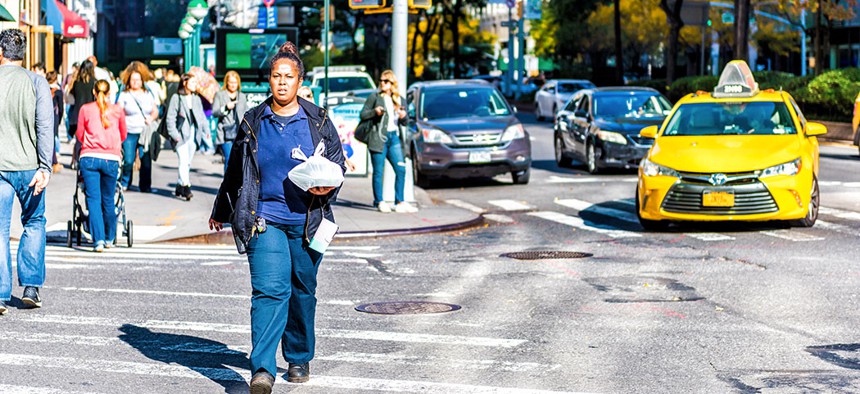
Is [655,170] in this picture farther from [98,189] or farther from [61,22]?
[61,22]

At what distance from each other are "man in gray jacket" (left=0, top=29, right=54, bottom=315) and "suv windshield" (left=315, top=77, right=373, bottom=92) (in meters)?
25.8

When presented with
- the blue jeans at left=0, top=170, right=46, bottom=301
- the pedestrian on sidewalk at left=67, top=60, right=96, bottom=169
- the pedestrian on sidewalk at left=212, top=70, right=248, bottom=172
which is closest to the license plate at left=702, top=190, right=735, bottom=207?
the pedestrian on sidewalk at left=212, top=70, right=248, bottom=172

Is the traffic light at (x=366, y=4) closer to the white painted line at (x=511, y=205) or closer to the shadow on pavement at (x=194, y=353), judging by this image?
the white painted line at (x=511, y=205)

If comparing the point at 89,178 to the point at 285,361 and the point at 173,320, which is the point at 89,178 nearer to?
the point at 173,320

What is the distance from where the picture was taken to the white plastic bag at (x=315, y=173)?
7.34m

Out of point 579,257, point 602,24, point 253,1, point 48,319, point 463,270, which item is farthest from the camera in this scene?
point 253,1

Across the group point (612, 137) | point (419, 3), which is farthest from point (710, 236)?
point (612, 137)

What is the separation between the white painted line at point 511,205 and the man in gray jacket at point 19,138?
10.5 metres

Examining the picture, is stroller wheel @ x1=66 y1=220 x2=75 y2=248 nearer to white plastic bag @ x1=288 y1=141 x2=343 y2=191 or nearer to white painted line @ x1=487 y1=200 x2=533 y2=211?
white painted line @ x1=487 y1=200 x2=533 y2=211

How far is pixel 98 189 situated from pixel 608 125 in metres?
12.6

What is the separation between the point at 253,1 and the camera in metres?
138

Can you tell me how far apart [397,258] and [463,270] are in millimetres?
1248

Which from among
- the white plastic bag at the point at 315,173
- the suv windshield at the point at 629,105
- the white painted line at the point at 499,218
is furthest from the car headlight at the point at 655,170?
the suv windshield at the point at 629,105

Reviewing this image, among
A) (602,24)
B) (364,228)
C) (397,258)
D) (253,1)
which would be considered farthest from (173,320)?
(253,1)
